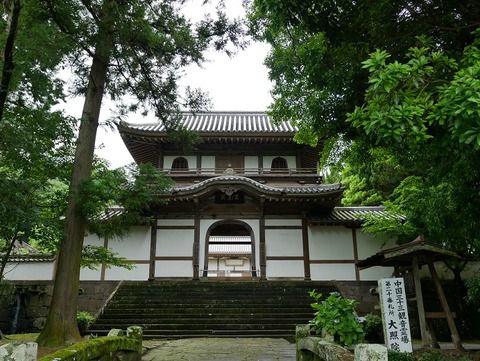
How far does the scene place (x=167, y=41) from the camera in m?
7.78

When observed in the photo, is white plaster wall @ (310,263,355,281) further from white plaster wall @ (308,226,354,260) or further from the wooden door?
the wooden door

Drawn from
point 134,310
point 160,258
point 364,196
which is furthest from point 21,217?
point 364,196

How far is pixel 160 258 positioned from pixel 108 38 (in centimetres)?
944

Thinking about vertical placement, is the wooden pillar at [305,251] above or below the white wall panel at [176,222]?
below

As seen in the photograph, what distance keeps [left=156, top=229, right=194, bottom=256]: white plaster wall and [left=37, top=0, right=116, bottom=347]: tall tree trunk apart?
27.0 ft

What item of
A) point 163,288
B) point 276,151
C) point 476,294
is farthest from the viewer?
point 276,151

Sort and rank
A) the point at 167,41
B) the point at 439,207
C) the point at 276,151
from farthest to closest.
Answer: the point at 276,151, the point at 167,41, the point at 439,207

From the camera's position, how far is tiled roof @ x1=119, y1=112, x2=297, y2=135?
17750mm

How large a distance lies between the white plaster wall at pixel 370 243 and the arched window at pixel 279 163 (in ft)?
15.0

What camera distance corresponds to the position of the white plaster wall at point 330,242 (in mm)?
15000

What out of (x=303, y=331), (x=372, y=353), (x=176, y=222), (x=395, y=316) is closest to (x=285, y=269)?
(x=176, y=222)

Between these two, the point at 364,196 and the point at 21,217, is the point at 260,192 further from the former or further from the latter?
the point at 21,217

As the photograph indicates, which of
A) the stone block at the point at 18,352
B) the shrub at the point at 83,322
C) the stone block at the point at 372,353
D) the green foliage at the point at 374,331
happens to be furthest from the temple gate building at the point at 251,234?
the stone block at the point at 372,353

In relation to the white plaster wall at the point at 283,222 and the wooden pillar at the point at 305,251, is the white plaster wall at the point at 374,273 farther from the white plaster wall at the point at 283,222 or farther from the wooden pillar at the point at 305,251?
the white plaster wall at the point at 283,222
